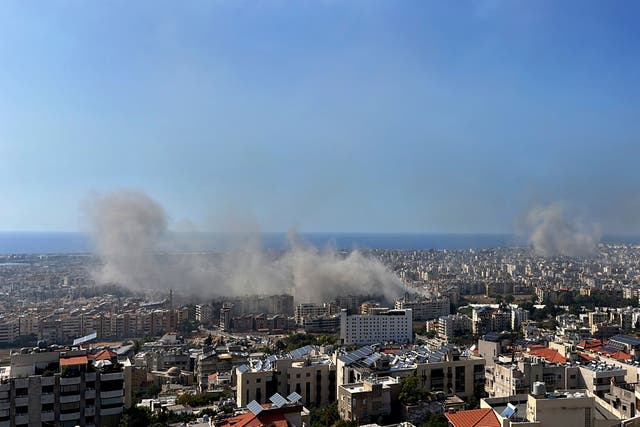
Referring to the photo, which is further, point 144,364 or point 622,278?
point 622,278

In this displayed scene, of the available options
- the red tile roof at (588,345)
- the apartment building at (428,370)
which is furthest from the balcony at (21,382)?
the red tile roof at (588,345)

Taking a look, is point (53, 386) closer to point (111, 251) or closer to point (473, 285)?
point (111, 251)

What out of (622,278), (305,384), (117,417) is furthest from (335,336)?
(622,278)

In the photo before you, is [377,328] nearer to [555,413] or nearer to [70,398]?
[70,398]

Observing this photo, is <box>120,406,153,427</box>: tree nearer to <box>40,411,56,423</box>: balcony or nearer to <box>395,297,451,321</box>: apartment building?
<box>40,411,56,423</box>: balcony

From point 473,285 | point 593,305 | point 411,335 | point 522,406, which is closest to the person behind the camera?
point 522,406

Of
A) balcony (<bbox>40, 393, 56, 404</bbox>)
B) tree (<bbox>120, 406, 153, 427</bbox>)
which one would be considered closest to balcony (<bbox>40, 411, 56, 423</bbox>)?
balcony (<bbox>40, 393, 56, 404</bbox>)
